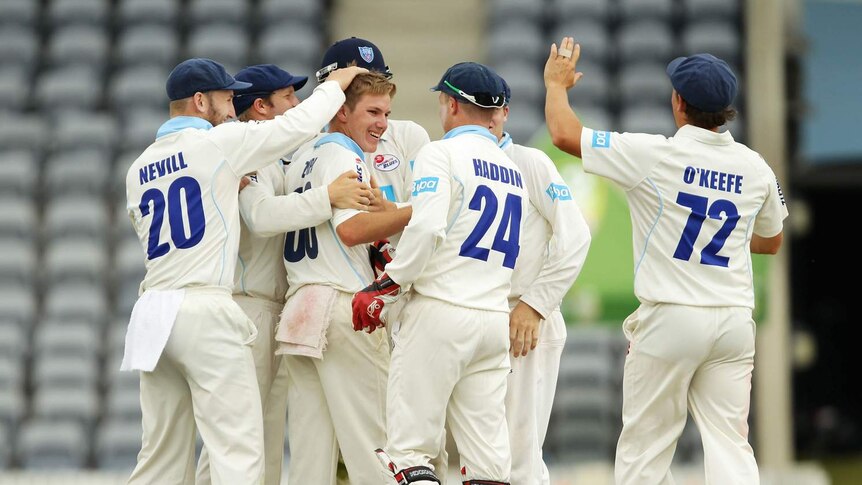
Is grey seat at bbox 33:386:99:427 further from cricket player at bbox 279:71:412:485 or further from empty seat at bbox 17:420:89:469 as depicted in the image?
cricket player at bbox 279:71:412:485

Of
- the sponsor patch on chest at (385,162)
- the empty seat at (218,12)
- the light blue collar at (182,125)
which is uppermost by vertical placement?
the empty seat at (218,12)

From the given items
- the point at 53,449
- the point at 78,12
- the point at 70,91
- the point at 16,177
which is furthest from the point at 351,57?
the point at 78,12

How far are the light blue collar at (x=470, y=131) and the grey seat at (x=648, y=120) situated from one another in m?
6.58

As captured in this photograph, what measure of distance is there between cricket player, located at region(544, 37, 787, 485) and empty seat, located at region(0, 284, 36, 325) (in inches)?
284

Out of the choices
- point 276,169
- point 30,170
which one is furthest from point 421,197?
point 30,170

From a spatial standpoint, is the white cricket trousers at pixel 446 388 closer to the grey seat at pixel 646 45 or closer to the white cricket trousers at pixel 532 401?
the white cricket trousers at pixel 532 401

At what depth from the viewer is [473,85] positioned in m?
6.29

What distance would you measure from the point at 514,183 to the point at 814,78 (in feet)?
27.7

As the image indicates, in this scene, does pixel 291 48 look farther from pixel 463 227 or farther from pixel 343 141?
pixel 463 227

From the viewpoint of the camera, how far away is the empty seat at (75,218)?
12617 mm

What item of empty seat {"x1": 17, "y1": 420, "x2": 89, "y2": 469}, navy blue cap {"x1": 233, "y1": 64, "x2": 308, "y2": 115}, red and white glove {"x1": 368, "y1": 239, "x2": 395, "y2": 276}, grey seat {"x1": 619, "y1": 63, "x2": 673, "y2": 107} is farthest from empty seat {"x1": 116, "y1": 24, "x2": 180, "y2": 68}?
red and white glove {"x1": 368, "y1": 239, "x2": 395, "y2": 276}

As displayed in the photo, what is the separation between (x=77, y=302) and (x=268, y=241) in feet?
19.2

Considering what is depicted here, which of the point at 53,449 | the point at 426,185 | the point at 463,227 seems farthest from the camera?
the point at 53,449

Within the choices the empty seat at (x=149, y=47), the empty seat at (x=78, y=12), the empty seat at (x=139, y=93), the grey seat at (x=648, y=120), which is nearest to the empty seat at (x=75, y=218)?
the empty seat at (x=139, y=93)
